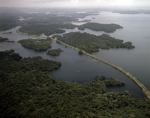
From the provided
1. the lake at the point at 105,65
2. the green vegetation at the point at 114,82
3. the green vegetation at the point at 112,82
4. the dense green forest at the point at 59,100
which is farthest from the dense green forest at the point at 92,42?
the dense green forest at the point at 59,100

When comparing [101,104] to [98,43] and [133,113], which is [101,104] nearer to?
[133,113]

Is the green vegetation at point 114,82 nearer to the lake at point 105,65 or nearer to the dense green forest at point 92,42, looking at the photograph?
the lake at point 105,65

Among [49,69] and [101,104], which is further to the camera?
[49,69]

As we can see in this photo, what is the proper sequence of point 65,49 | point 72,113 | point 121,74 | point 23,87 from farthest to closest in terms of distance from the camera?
point 65,49 < point 121,74 < point 23,87 < point 72,113

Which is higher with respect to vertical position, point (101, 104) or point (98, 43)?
point (98, 43)

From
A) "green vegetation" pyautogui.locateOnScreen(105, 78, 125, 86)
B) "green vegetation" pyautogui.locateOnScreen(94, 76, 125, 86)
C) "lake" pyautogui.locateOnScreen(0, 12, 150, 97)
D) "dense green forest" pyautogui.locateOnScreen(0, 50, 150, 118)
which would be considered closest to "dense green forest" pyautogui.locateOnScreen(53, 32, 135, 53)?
"lake" pyautogui.locateOnScreen(0, 12, 150, 97)

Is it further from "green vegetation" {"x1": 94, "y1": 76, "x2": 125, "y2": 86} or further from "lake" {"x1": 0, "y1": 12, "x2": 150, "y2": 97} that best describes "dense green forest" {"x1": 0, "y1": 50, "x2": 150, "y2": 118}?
"lake" {"x1": 0, "y1": 12, "x2": 150, "y2": 97}

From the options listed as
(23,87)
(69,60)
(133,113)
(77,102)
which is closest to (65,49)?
(69,60)

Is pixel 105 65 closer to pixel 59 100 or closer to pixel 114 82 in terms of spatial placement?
pixel 114 82

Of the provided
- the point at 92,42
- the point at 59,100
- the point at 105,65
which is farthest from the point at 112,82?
the point at 92,42
